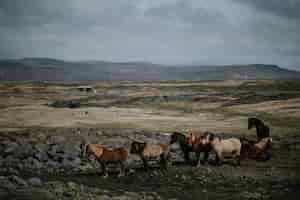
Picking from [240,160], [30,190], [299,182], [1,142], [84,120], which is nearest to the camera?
[30,190]

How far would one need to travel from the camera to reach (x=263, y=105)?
54.2 meters

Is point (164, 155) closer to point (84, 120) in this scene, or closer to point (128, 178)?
point (128, 178)

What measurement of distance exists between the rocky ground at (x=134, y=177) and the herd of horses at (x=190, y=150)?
52cm

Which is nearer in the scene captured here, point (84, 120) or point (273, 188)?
point (273, 188)

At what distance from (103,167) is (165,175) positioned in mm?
2758

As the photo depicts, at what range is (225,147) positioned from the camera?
757 inches

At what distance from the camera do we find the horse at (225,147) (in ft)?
62.6

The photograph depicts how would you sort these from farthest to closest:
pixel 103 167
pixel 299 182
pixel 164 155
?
pixel 164 155 → pixel 103 167 → pixel 299 182

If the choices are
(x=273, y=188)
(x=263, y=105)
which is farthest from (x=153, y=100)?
(x=273, y=188)

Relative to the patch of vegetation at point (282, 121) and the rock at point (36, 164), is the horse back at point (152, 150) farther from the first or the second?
the patch of vegetation at point (282, 121)

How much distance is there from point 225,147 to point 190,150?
5.90 feet

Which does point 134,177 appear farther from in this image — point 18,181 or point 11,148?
point 11,148

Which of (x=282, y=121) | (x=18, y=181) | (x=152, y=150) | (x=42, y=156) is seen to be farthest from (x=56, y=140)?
(x=282, y=121)

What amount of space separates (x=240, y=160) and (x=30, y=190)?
11105 mm
